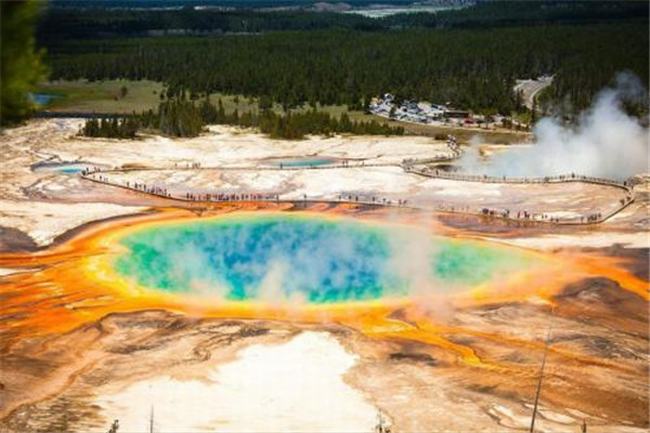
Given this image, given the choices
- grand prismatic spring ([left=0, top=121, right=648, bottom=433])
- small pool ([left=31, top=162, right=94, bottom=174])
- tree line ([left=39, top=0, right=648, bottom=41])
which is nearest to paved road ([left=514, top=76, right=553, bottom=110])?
grand prismatic spring ([left=0, top=121, right=648, bottom=433])

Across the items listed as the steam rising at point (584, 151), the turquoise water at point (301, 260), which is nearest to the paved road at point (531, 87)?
the steam rising at point (584, 151)

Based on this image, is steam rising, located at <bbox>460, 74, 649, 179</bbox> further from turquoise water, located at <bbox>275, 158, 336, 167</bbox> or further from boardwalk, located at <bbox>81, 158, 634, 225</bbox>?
turquoise water, located at <bbox>275, 158, 336, 167</bbox>

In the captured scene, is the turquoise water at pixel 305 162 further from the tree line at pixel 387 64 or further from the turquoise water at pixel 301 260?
the tree line at pixel 387 64

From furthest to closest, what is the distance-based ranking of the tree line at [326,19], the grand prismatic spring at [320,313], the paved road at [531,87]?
the tree line at [326,19], the paved road at [531,87], the grand prismatic spring at [320,313]

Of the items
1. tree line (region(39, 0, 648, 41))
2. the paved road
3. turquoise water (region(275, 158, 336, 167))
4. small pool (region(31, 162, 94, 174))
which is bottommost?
turquoise water (region(275, 158, 336, 167))

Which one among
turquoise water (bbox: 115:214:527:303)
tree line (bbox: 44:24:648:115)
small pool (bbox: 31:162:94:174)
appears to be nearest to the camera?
turquoise water (bbox: 115:214:527:303)

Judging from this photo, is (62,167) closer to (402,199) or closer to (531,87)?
(402,199)
